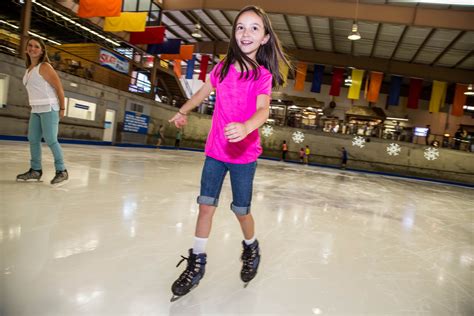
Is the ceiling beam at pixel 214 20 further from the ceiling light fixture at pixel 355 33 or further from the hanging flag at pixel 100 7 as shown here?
the ceiling light fixture at pixel 355 33

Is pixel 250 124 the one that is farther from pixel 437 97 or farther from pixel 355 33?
pixel 437 97

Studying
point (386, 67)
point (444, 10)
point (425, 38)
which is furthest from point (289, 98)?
point (444, 10)

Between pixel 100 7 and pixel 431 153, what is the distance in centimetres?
1930

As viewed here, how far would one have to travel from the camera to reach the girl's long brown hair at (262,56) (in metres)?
1.53

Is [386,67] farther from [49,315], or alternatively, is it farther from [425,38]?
[49,315]

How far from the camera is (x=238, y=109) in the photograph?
4.95 feet

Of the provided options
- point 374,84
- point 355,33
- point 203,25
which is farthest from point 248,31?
point 203,25

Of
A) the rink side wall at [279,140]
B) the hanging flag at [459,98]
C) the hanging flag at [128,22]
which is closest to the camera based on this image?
the hanging flag at [128,22]

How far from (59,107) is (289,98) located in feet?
70.7

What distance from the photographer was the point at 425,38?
1566 centimetres

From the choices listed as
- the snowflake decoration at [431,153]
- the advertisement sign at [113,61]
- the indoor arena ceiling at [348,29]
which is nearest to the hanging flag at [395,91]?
the indoor arena ceiling at [348,29]

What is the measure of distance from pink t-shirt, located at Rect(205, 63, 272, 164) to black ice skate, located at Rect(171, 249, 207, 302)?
1.71 ft

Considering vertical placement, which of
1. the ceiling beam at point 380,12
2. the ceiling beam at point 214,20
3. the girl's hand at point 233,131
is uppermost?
the ceiling beam at point 214,20

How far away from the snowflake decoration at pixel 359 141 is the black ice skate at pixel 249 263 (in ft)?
65.0
